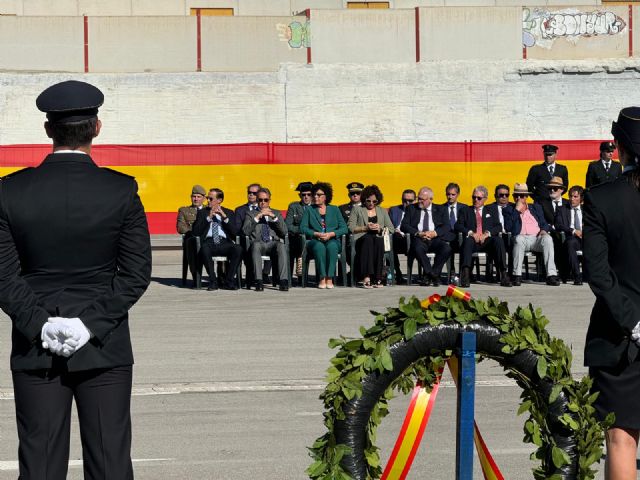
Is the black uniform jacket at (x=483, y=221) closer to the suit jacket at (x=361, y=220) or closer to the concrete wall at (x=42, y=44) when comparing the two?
the suit jacket at (x=361, y=220)

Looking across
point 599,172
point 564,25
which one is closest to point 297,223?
point 599,172

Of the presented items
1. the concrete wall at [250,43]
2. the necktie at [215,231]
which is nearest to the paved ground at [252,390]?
the necktie at [215,231]

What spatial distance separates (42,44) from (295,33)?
6.86 metres

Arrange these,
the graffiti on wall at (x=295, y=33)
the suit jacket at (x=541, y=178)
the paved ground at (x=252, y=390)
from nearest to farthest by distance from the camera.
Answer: the paved ground at (x=252, y=390), the suit jacket at (x=541, y=178), the graffiti on wall at (x=295, y=33)

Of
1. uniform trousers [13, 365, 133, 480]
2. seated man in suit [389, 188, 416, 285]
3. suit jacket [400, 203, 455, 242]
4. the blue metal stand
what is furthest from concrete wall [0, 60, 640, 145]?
uniform trousers [13, 365, 133, 480]

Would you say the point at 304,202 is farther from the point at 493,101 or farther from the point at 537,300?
the point at 493,101

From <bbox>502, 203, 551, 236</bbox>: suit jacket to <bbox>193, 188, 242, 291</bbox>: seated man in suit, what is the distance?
390 centimetres

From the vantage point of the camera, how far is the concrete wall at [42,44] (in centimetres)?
3562

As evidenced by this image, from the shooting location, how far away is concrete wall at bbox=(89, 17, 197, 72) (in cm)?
3600

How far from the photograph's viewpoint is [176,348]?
12609 millimetres

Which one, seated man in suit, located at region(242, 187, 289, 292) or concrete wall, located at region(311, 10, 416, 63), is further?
concrete wall, located at region(311, 10, 416, 63)

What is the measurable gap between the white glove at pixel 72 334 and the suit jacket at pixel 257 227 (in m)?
13.4

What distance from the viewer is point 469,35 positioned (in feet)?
120

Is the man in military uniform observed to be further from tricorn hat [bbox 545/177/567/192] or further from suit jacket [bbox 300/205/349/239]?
tricorn hat [bbox 545/177/567/192]
